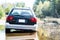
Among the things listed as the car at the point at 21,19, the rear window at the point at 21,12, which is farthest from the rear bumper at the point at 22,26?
the rear window at the point at 21,12

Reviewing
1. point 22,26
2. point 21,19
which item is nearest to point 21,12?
point 21,19

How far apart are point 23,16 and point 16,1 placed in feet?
0.84

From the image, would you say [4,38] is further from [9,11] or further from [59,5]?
[59,5]

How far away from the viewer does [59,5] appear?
13.2ft

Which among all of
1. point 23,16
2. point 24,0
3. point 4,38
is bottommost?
point 4,38

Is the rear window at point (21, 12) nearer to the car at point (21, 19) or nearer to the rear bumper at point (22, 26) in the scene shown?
the car at point (21, 19)

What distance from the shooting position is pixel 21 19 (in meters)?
3.95

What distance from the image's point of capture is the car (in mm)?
3947

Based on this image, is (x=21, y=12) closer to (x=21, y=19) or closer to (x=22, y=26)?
(x=21, y=19)

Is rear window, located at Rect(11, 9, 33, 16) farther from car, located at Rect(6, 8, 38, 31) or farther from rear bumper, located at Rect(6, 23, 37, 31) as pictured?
rear bumper, located at Rect(6, 23, 37, 31)

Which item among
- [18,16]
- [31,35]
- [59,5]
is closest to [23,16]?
[18,16]

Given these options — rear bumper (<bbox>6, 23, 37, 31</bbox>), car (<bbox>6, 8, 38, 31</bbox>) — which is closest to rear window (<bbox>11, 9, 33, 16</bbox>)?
car (<bbox>6, 8, 38, 31</bbox>)

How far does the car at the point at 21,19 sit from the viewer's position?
3947 mm

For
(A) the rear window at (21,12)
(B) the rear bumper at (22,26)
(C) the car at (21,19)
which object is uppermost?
(A) the rear window at (21,12)
